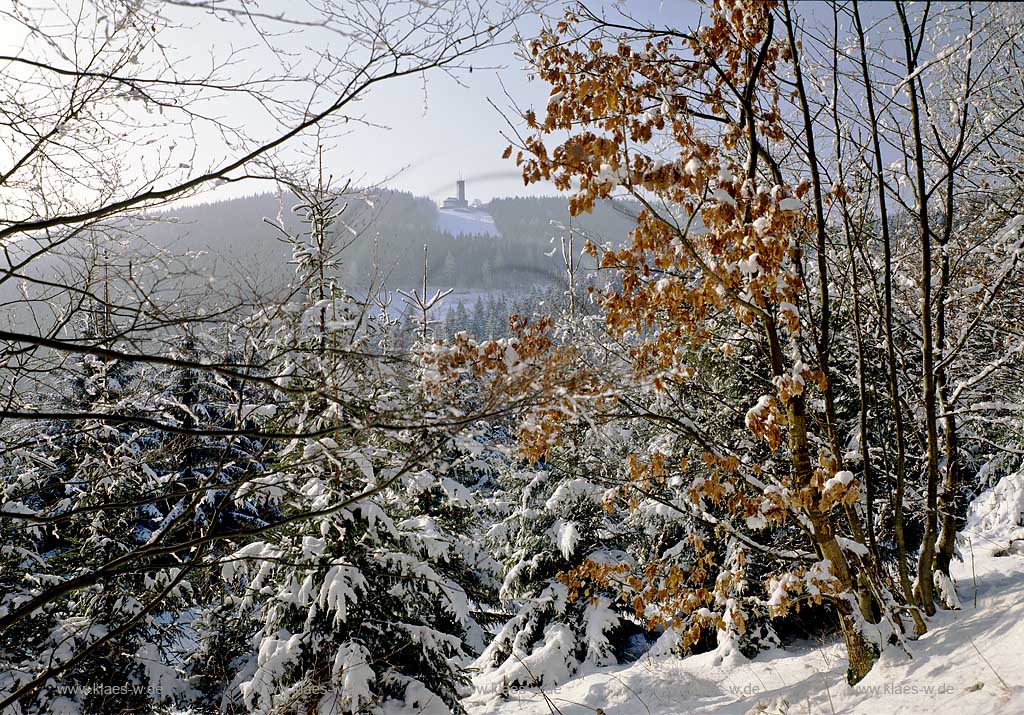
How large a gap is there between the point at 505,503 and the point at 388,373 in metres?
10.5

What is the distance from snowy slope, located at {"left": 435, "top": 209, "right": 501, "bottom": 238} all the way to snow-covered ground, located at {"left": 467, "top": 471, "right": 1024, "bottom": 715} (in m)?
154

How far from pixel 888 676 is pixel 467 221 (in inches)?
7211

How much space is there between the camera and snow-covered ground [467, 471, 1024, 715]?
3.78 metres

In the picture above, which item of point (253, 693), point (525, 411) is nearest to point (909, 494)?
point (525, 411)

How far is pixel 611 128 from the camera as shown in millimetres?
4449

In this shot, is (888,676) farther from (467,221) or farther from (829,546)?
(467,221)

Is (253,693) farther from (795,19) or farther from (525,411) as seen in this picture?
(795,19)

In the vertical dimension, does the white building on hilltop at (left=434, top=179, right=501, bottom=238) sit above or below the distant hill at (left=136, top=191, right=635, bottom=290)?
above

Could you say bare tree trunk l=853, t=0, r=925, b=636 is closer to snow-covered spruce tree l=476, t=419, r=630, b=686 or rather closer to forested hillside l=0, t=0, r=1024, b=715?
forested hillside l=0, t=0, r=1024, b=715

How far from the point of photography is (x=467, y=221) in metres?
181

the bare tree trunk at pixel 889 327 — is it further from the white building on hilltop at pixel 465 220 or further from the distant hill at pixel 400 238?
the white building on hilltop at pixel 465 220

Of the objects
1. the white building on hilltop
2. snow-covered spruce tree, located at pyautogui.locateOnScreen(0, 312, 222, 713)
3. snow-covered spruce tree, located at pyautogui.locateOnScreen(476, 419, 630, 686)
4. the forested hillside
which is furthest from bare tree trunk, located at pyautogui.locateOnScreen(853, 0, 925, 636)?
the white building on hilltop

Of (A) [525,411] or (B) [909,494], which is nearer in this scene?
(A) [525,411]

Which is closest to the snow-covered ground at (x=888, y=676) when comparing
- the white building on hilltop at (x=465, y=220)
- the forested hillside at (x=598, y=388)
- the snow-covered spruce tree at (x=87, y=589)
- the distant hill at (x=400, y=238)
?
the forested hillside at (x=598, y=388)
